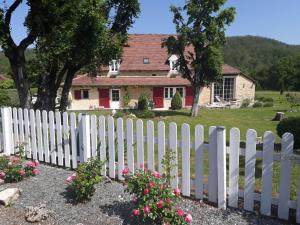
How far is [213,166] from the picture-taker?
4641mm

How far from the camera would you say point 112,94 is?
3347cm

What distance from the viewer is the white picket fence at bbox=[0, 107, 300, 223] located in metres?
4.20

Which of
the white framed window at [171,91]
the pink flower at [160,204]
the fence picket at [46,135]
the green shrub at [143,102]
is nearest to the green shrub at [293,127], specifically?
the pink flower at [160,204]

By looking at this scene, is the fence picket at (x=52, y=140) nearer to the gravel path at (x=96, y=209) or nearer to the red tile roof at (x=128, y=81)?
the gravel path at (x=96, y=209)

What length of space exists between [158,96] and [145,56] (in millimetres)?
5209

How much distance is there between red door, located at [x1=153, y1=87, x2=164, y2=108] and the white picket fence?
2598 centimetres

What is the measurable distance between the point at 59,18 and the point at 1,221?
230 inches

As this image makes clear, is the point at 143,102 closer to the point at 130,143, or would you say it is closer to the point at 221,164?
the point at 130,143

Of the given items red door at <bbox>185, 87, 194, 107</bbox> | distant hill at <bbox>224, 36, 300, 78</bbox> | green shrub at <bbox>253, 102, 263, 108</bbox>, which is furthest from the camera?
distant hill at <bbox>224, 36, 300, 78</bbox>

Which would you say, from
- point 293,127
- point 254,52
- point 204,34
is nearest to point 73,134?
point 293,127

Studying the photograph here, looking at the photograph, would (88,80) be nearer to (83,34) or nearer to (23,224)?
(83,34)

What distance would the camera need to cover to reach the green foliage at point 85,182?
4785mm

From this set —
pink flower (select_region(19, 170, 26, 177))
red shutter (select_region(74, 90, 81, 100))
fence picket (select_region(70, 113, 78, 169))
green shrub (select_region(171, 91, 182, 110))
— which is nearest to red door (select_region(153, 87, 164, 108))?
green shrub (select_region(171, 91, 182, 110))

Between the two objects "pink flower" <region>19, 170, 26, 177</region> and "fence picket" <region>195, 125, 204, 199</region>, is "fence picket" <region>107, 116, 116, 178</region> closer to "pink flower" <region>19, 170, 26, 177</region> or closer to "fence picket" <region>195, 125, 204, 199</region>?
"pink flower" <region>19, 170, 26, 177</region>
